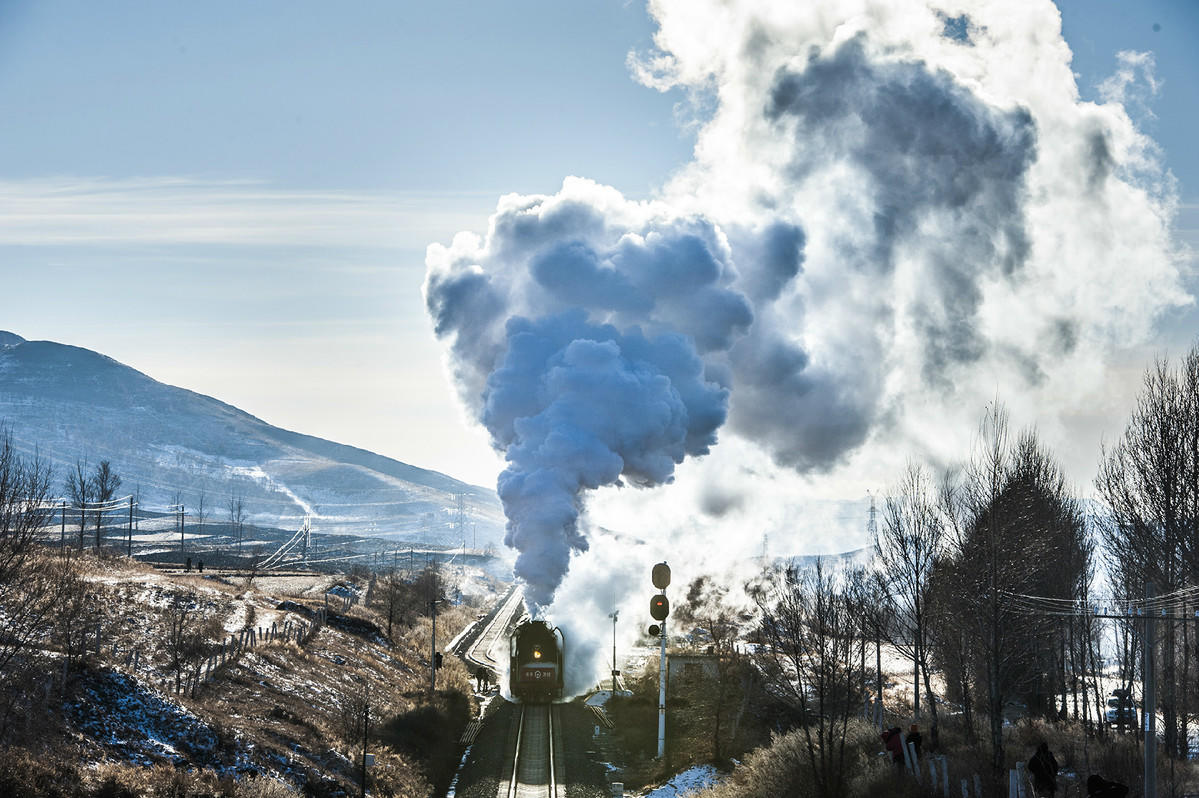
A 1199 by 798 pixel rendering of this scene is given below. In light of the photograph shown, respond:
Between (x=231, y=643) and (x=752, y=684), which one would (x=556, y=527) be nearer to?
(x=752, y=684)

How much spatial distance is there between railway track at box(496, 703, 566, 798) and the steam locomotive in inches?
47.4

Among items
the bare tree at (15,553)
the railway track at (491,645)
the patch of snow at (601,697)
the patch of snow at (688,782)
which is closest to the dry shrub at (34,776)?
the bare tree at (15,553)

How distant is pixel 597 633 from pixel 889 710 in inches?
698

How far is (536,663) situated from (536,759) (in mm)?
11617

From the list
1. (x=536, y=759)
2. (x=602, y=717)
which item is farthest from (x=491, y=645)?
(x=536, y=759)

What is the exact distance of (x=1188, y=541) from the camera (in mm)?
32688

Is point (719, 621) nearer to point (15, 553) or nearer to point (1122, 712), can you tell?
point (1122, 712)

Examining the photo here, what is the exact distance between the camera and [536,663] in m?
44.7

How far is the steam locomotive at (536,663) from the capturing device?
145 feet

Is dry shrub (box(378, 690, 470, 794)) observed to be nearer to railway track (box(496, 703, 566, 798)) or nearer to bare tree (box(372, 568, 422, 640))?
railway track (box(496, 703, 566, 798))

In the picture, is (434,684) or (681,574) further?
(681,574)

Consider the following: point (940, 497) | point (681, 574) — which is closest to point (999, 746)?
point (940, 497)

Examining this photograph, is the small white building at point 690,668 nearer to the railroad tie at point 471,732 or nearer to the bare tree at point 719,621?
the bare tree at point 719,621

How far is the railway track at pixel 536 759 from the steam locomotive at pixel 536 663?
3.95ft
